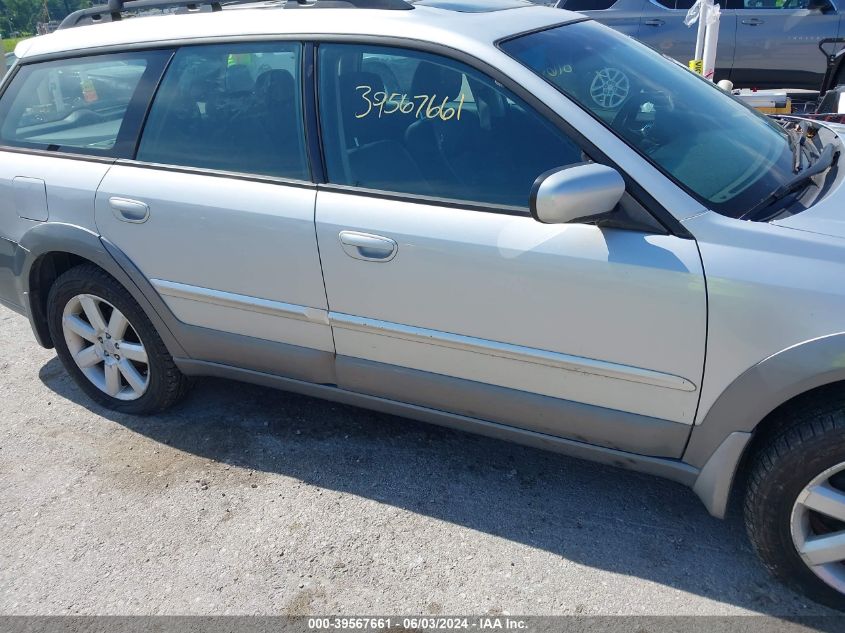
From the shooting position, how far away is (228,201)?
114 inches

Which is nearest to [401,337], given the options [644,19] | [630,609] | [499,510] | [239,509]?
[499,510]

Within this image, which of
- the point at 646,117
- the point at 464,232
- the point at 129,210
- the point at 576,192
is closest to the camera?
the point at 576,192

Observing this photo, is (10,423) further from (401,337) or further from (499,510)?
(499,510)

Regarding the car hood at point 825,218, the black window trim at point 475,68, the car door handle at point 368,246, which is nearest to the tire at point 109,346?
the black window trim at point 475,68

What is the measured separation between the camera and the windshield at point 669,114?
241 cm

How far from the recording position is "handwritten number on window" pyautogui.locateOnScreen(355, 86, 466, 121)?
2.64 m

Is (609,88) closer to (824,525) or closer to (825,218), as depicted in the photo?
(825,218)

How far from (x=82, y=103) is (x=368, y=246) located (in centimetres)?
174

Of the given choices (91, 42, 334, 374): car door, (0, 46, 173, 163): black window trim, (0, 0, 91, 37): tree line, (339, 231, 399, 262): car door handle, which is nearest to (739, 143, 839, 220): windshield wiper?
(339, 231, 399, 262): car door handle

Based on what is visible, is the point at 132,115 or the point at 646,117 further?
the point at 132,115

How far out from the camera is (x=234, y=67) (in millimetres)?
2998

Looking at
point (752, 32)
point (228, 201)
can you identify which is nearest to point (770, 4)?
point (752, 32)

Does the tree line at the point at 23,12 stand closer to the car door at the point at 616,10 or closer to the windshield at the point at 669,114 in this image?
the car door at the point at 616,10

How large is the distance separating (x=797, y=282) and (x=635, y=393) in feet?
1.91
